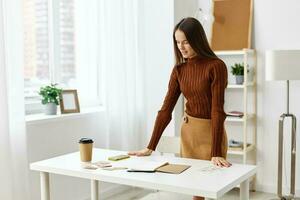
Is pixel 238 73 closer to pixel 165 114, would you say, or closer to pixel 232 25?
pixel 232 25

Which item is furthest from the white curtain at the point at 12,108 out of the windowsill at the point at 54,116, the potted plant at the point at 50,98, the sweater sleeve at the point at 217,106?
the sweater sleeve at the point at 217,106

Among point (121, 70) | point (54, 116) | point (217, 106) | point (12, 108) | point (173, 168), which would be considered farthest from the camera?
point (121, 70)

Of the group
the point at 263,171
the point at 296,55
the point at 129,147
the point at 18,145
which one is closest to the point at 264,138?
the point at 263,171

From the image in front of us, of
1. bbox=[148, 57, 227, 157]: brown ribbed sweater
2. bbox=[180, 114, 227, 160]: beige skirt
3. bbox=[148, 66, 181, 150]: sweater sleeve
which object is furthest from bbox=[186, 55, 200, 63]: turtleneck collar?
bbox=[180, 114, 227, 160]: beige skirt

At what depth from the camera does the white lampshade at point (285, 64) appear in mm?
3584

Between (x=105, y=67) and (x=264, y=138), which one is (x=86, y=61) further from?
(x=264, y=138)

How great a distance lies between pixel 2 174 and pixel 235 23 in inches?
103

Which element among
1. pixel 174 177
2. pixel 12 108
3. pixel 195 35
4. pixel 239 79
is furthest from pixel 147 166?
pixel 239 79

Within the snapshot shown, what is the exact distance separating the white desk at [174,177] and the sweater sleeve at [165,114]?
4.8 inches

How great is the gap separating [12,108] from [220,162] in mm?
1497

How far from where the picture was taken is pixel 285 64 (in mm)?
3607

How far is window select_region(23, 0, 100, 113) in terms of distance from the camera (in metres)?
3.63

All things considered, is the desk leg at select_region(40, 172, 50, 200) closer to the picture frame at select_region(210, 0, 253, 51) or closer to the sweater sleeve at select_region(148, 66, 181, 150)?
the sweater sleeve at select_region(148, 66, 181, 150)

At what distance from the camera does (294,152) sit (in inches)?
150
